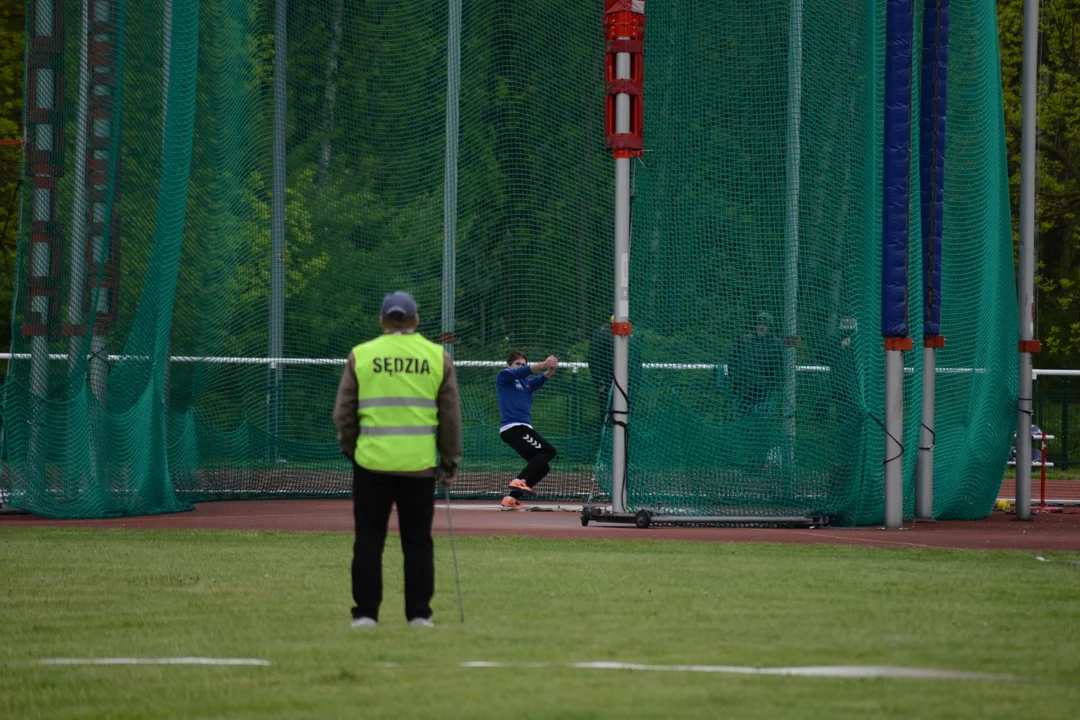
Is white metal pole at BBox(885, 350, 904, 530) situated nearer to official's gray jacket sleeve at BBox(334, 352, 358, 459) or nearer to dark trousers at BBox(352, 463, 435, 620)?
dark trousers at BBox(352, 463, 435, 620)

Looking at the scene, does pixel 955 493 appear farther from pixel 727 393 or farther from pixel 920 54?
pixel 920 54

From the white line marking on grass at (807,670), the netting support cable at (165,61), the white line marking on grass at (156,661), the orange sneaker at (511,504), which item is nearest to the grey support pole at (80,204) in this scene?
the netting support cable at (165,61)

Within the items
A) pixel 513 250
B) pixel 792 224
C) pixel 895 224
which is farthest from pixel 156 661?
pixel 513 250

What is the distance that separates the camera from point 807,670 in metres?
6.97

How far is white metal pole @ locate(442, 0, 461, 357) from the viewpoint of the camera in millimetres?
19266

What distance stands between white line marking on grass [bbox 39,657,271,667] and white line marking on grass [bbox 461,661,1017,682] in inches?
38.0

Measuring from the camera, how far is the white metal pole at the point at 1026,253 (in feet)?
57.0

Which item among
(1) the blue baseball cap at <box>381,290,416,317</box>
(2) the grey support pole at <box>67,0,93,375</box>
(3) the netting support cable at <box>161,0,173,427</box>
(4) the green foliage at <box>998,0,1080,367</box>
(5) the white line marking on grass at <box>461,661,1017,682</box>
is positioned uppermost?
(4) the green foliage at <box>998,0,1080,367</box>

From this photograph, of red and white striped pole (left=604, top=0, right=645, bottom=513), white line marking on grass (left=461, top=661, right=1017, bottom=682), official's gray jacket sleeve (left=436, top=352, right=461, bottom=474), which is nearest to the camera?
white line marking on grass (left=461, top=661, right=1017, bottom=682)

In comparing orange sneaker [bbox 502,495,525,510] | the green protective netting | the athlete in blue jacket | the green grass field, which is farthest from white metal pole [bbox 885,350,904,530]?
orange sneaker [bbox 502,495,525,510]

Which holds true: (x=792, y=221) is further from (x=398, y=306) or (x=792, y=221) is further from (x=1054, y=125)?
(x=1054, y=125)

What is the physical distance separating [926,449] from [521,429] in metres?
4.29

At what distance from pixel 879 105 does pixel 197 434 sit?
8195mm

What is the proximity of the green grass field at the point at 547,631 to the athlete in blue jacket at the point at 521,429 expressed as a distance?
15.1 feet
